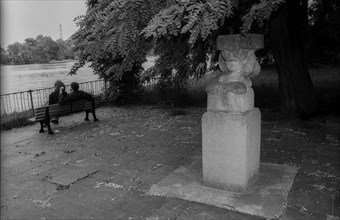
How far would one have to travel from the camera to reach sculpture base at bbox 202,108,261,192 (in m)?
4.21

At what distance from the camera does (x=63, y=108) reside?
8883mm

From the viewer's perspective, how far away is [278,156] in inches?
233

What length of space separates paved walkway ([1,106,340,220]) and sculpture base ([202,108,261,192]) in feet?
1.73

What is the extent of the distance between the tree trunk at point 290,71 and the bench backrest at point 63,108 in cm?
534

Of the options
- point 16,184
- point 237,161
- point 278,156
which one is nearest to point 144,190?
point 237,161

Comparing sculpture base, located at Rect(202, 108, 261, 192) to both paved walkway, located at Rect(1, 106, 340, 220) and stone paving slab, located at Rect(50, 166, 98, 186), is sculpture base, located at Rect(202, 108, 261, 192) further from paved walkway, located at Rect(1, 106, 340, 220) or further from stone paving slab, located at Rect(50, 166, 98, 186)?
stone paving slab, located at Rect(50, 166, 98, 186)

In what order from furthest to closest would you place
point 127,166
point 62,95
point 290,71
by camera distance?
point 62,95
point 290,71
point 127,166

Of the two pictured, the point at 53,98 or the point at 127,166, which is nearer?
the point at 127,166

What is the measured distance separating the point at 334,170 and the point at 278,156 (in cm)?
101

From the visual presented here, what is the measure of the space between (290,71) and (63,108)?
5.99 m

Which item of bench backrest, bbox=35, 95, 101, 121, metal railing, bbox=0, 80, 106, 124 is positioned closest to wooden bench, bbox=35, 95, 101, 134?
bench backrest, bbox=35, 95, 101, 121

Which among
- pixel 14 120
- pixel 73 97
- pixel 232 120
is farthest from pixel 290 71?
pixel 14 120

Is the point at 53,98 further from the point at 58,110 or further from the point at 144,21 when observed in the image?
the point at 144,21

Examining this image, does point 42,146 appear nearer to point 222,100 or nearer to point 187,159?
point 187,159
